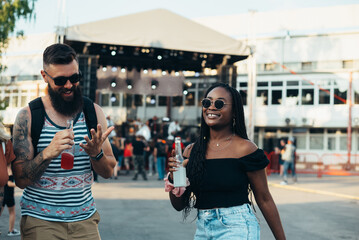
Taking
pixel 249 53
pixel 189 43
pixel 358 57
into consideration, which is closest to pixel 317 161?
pixel 358 57

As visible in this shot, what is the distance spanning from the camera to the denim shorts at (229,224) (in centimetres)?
298

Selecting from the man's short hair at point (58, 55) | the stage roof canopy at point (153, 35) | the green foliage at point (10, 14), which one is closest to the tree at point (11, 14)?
the green foliage at point (10, 14)

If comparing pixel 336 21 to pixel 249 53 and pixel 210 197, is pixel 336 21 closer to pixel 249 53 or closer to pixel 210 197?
pixel 249 53

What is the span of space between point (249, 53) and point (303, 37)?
20.9 meters

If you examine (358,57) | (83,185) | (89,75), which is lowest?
(83,185)

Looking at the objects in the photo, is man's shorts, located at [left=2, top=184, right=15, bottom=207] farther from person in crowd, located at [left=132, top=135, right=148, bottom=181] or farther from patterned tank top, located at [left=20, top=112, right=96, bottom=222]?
person in crowd, located at [left=132, top=135, right=148, bottom=181]

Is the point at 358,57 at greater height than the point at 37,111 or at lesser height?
greater

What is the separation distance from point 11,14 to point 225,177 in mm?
21659

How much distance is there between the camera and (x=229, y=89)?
3389 millimetres

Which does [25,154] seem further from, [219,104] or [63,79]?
[219,104]

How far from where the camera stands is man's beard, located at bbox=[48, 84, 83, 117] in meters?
2.88

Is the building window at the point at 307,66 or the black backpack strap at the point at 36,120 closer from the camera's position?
the black backpack strap at the point at 36,120

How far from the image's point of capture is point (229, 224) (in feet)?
9.81

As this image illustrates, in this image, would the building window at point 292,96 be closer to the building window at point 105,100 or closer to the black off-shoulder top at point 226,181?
the building window at point 105,100
